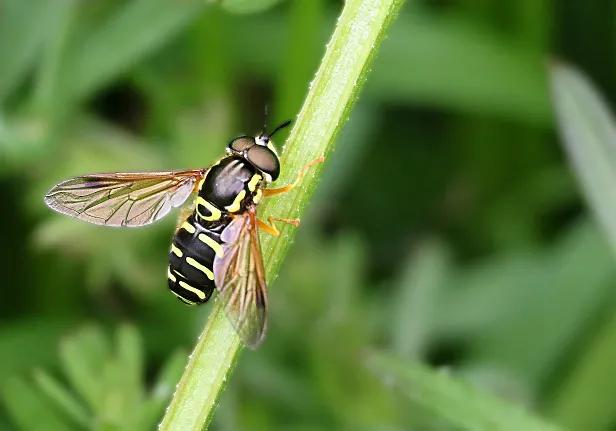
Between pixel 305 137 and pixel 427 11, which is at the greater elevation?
pixel 427 11

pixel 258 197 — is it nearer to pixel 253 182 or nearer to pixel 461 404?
pixel 253 182

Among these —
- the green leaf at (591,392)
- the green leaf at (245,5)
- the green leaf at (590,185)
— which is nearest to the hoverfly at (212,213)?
the green leaf at (245,5)

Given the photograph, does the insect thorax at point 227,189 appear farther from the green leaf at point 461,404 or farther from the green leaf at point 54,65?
the green leaf at point 54,65

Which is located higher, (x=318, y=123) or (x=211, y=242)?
(x=318, y=123)

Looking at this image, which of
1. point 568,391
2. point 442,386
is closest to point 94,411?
point 442,386

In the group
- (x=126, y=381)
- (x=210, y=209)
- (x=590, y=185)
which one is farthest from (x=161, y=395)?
(x=590, y=185)

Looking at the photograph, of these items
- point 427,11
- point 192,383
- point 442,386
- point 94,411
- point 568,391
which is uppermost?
point 427,11

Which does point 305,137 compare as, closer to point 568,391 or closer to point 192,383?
point 192,383
